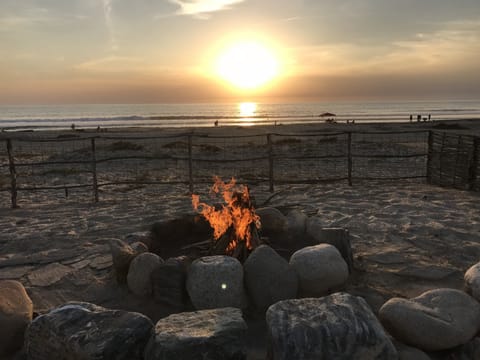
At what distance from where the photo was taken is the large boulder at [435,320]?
3.31 metres

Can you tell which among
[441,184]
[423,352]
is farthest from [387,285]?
[441,184]

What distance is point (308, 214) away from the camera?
7227mm

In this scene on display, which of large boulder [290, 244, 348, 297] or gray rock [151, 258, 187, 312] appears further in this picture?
large boulder [290, 244, 348, 297]

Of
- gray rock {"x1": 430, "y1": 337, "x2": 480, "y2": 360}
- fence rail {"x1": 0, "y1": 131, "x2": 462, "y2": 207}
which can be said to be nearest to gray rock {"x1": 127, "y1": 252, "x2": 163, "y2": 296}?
gray rock {"x1": 430, "y1": 337, "x2": 480, "y2": 360}

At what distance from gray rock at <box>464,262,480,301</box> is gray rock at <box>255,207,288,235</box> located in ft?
7.88

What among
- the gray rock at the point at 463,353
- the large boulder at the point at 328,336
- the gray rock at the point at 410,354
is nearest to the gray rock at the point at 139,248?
the large boulder at the point at 328,336

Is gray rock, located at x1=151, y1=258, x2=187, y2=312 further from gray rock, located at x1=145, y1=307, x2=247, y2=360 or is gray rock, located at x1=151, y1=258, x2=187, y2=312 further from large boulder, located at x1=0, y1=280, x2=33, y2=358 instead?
large boulder, located at x1=0, y1=280, x2=33, y2=358

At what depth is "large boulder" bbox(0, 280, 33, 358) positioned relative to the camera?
3469 millimetres

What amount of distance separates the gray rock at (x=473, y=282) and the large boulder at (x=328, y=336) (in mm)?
1545

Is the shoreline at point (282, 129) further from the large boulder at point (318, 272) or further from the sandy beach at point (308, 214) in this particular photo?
the large boulder at point (318, 272)

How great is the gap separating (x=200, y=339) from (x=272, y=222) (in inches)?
125

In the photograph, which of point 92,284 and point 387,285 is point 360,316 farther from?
point 92,284

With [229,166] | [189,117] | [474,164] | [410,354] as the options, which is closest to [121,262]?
[410,354]

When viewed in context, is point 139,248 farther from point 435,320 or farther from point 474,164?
point 474,164
